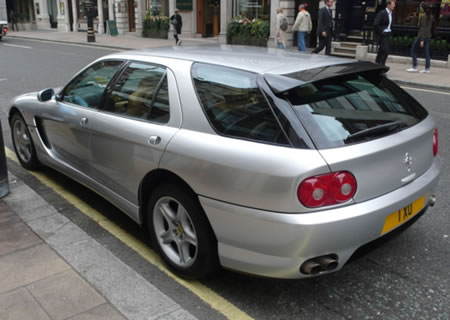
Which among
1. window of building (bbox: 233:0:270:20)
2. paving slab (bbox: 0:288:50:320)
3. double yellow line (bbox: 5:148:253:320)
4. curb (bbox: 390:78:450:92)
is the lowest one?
double yellow line (bbox: 5:148:253:320)

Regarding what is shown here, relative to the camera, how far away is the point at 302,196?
8.68 ft

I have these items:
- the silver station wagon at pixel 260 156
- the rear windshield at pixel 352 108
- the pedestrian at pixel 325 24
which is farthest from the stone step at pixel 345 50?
the rear windshield at pixel 352 108

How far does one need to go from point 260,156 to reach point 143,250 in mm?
1596

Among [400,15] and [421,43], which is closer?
[421,43]

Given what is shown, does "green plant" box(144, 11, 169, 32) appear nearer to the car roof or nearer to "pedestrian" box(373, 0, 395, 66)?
"pedestrian" box(373, 0, 395, 66)

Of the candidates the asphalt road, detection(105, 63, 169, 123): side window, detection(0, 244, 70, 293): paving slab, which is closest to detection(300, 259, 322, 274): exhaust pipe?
the asphalt road

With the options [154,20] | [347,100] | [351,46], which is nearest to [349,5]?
[351,46]

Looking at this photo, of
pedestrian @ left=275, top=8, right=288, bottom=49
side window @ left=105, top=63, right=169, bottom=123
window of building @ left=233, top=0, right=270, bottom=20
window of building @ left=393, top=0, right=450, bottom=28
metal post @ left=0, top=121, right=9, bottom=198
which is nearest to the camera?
side window @ left=105, top=63, right=169, bottom=123

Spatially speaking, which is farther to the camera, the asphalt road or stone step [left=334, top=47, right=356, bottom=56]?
stone step [left=334, top=47, right=356, bottom=56]

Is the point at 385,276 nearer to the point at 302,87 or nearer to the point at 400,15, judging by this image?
the point at 302,87

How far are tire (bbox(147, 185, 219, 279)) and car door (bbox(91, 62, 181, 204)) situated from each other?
25 centimetres

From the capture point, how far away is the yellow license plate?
2.93 m

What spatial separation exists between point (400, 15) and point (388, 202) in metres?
15.8

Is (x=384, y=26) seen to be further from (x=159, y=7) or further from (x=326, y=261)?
(x=159, y=7)
